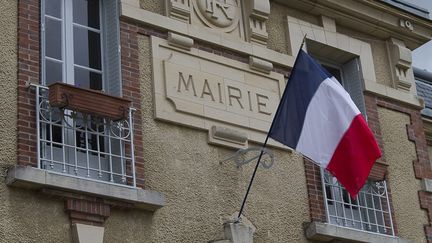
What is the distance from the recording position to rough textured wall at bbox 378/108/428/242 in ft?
45.8

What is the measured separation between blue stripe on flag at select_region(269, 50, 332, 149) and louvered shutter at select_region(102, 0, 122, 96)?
70.3 inches

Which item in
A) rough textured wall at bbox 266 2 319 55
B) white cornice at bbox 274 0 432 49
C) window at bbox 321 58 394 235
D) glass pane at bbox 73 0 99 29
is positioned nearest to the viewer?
glass pane at bbox 73 0 99 29

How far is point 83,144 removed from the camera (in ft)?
36.1

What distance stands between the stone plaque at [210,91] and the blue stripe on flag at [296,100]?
0.83 metres

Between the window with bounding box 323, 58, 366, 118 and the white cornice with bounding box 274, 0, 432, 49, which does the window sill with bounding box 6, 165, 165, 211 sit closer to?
the white cornice with bounding box 274, 0, 432, 49

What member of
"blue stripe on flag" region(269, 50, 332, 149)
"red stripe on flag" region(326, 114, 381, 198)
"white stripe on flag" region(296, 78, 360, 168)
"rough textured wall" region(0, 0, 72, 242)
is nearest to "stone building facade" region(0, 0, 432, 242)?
"rough textured wall" region(0, 0, 72, 242)

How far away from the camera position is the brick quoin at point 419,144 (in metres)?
14.4

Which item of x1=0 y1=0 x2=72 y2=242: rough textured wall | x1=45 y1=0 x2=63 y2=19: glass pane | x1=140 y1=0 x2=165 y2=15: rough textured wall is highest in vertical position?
x1=140 y1=0 x2=165 y2=15: rough textured wall

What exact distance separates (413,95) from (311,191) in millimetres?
3020

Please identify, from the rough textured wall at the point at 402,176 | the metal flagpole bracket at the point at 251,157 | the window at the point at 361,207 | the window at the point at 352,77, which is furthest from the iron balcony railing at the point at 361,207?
the window at the point at 352,77

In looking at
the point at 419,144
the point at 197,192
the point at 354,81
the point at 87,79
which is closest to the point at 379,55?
the point at 354,81

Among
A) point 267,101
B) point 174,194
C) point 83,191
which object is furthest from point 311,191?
point 83,191

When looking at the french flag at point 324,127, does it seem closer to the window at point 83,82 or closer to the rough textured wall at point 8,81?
the window at point 83,82

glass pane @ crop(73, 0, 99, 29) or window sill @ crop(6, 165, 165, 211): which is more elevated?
glass pane @ crop(73, 0, 99, 29)
